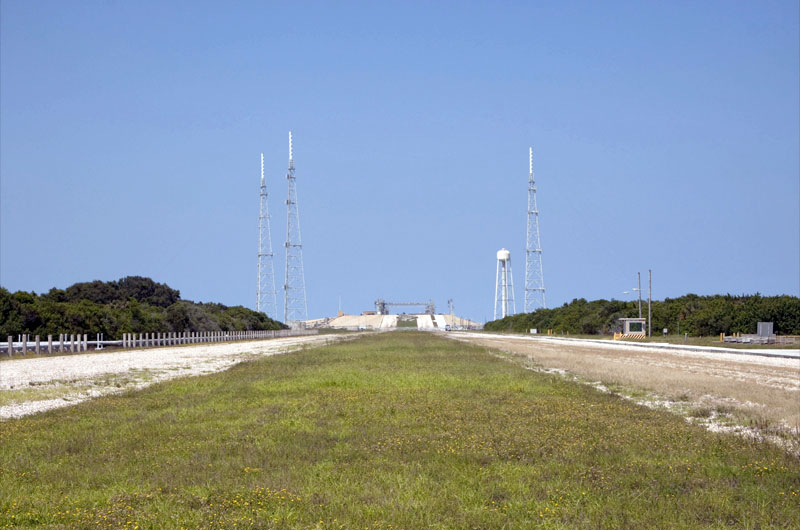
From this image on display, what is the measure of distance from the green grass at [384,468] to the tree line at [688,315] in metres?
73.3

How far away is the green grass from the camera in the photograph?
816cm

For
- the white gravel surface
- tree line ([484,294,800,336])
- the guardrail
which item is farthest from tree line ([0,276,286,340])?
tree line ([484,294,800,336])

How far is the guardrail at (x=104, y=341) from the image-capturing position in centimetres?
4491

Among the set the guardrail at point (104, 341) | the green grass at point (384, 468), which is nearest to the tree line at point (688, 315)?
the guardrail at point (104, 341)

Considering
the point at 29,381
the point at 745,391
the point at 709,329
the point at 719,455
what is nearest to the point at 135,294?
the point at 709,329

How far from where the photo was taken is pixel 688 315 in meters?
98.9

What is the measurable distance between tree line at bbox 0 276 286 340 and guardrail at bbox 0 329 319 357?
3.91ft

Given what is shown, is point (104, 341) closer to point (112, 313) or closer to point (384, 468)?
point (112, 313)

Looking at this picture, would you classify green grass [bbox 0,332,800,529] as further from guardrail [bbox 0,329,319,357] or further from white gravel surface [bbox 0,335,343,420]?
guardrail [bbox 0,329,319,357]

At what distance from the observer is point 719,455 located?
11.6 m

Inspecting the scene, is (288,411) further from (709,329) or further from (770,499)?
(709,329)

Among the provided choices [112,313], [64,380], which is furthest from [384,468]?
[112,313]

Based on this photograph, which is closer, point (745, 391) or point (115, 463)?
→ point (115, 463)

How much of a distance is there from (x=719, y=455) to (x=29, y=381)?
2122 centimetres
